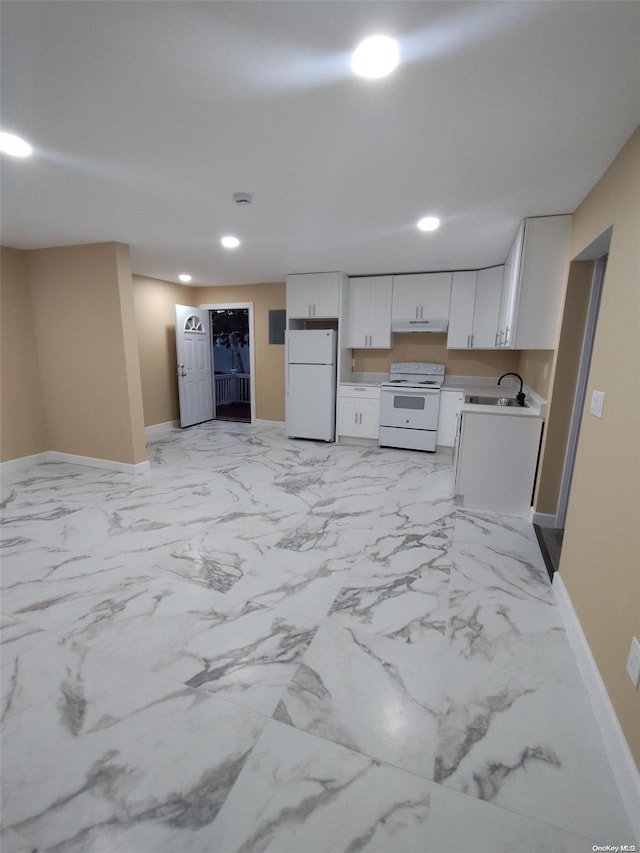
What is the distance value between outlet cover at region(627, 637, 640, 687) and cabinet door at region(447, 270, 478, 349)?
156 inches

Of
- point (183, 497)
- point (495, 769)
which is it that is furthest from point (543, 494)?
point (183, 497)

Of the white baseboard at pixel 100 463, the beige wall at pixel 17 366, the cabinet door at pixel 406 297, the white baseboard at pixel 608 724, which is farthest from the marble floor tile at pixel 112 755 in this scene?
the cabinet door at pixel 406 297

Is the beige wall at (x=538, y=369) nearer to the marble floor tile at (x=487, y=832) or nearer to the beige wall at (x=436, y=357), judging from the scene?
the beige wall at (x=436, y=357)

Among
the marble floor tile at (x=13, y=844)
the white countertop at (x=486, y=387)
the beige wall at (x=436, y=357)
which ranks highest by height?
the beige wall at (x=436, y=357)

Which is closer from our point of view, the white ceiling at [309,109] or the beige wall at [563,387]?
the white ceiling at [309,109]

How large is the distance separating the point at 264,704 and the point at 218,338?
27.3 ft

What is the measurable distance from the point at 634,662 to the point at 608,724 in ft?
1.04

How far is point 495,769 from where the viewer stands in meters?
1.23

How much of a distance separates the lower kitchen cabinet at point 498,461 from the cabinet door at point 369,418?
190cm

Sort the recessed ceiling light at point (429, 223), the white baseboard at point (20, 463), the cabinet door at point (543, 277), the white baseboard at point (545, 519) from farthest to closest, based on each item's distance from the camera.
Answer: the white baseboard at point (20, 463) → the white baseboard at point (545, 519) → the recessed ceiling light at point (429, 223) → the cabinet door at point (543, 277)

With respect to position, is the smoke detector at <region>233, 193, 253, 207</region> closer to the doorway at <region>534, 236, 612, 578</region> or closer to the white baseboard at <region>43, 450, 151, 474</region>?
the doorway at <region>534, 236, 612, 578</region>

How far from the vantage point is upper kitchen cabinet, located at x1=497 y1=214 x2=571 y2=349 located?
266 cm

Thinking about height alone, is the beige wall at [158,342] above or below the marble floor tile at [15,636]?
above

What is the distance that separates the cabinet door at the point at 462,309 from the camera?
14.9ft
